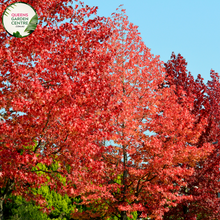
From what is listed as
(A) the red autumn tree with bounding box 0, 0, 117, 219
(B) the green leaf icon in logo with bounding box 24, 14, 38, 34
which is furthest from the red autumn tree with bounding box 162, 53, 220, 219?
(B) the green leaf icon in logo with bounding box 24, 14, 38, 34

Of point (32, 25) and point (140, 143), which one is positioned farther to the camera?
point (140, 143)

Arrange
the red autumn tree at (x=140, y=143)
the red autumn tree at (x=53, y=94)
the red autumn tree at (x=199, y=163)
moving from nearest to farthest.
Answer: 1. the red autumn tree at (x=53, y=94)
2. the red autumn tree at (x=140, y=143)
3. the red autumn tree at (x=199, y=163)

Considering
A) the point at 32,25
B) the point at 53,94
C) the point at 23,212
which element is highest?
the point at 32,25

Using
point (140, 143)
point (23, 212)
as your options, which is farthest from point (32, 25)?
point (23, 212)

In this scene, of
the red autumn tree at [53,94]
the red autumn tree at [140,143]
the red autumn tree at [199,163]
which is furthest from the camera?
the red autumn tree at [199,163]

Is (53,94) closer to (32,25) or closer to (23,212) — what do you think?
(32,25)

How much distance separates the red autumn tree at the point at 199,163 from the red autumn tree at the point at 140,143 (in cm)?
86

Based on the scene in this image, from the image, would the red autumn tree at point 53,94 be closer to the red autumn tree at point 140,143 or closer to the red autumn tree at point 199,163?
the red autumn tree at point 140,143

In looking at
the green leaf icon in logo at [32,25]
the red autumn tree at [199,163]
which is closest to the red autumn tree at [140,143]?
the red autumn tree at [199,163]

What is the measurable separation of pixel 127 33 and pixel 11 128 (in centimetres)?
837

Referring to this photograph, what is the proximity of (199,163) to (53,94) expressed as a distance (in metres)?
10.4

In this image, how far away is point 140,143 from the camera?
11594 millimetres

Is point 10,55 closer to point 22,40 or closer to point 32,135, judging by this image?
point 22,40

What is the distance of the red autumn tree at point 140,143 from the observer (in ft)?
36.8
